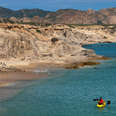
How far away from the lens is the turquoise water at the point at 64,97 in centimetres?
3097

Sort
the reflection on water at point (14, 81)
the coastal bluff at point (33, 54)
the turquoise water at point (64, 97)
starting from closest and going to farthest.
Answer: the turquoise water at point (64, 97) → the reflection on water at point (14, 81) → the coastal bluff at point (33, 54)

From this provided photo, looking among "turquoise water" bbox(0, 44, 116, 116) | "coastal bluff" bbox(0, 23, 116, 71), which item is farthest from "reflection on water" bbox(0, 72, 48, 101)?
"coastal bluff" bbox(0, 23, 116, 71)

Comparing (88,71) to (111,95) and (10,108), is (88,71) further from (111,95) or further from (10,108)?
(10,108)

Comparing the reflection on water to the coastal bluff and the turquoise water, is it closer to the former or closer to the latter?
the turquoise water

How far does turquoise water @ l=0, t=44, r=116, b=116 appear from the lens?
1219 inches

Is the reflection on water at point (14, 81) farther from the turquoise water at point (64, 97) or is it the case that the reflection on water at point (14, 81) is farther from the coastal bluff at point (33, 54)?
the coastal bluff at point (33, 54)

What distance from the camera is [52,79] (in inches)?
1886

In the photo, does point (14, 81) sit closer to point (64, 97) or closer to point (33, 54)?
point (64, 97)

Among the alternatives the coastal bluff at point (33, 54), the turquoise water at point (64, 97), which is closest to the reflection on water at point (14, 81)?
the turquoise water at point (64, 97)

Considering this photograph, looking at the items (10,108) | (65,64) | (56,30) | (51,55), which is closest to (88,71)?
(65,64)

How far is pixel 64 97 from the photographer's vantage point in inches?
1436

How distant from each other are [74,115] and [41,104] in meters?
4.86

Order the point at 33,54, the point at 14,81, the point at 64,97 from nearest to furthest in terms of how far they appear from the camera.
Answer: the point at 64,97 → the point at 14,81 → the point at 33,54

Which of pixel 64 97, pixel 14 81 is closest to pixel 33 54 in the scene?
pixel 14 81
